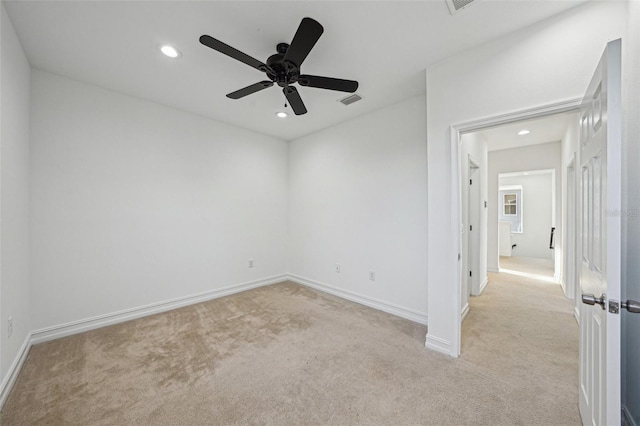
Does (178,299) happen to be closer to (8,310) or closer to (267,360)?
(8,310)

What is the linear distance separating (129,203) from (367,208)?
301 cm

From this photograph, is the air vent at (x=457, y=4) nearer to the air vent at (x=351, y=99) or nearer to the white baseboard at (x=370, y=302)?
the air vent at (x=351, y=99)

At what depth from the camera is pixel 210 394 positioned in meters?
1.79

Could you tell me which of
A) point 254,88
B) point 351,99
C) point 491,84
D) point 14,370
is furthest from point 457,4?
point 14,370

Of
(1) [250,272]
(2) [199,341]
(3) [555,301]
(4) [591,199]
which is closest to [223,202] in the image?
(1) [250,272]

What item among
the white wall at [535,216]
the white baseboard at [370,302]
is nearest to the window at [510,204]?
the white wall at [535,216]

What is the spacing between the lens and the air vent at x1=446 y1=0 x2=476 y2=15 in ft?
5.40

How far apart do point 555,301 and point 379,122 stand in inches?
140

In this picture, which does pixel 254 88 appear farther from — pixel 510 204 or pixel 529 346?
pixel 510 204

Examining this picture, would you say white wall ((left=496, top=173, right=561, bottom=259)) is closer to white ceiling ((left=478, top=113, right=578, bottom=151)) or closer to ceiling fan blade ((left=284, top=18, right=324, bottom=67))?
white ceiling ((left=478, top=113, right=578, bottom=151))

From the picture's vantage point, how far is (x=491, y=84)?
6.64ft

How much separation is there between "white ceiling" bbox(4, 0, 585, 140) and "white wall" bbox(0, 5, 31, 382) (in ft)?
0.85

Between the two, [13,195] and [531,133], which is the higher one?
[531,133]

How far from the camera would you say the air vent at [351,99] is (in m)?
2.99
